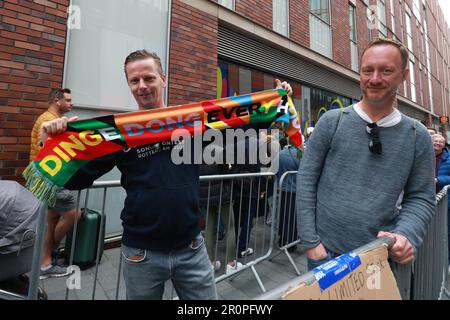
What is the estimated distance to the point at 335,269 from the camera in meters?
0.94

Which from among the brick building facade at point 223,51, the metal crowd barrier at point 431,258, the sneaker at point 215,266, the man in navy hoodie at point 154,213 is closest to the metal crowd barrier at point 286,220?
the sneaker at point 215,266

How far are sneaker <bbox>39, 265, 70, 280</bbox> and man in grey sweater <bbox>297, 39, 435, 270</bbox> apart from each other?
2859 mm

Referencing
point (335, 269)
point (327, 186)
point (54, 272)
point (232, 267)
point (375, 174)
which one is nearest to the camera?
point (335, 269)

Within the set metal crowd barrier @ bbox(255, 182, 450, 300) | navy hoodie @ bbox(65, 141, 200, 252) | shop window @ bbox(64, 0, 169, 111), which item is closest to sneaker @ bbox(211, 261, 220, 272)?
navy hoodie @ bbox(65, 141, 200, 252)

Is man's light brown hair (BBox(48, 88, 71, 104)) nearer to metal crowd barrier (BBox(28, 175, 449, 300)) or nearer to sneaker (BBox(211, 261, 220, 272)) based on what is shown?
metal crowd barrier (BBox(28, 175, 449, 300))

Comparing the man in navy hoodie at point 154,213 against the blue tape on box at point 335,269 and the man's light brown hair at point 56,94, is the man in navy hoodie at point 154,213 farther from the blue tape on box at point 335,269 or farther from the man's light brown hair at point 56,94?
the man's light brown hair at point 56,94

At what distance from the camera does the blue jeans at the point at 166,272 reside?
1471 millimetres

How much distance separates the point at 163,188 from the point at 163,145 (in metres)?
0.27

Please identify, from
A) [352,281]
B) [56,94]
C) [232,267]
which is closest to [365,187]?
[352,281]

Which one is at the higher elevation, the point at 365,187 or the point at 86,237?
the point at 365,187

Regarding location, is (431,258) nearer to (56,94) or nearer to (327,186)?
(327,186)

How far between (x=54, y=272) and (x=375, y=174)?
3352 mm
